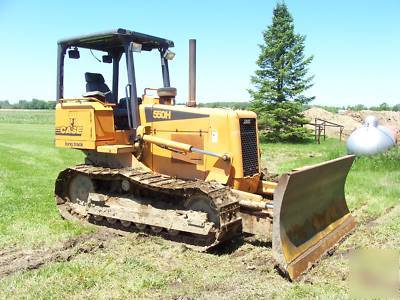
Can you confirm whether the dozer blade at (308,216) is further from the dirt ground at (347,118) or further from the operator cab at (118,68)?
the dirt ground at (347,118)

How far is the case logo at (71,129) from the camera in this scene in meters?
8.34

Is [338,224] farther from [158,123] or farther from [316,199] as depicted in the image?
[158,123]

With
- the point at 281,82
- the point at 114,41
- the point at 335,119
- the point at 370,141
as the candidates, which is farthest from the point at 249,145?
the point at 335,119

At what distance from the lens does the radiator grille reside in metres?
7.50

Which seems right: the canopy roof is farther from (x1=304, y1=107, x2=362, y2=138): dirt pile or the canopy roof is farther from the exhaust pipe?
(x1=304, y1=107, x2=362, y2=138): dirt pile

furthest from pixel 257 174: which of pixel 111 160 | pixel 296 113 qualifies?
Result: pixel 296 113

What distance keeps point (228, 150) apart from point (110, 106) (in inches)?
94.8

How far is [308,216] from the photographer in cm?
686

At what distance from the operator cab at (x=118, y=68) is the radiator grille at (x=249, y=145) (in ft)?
4.81

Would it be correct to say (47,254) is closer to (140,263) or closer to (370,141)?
(140,263)

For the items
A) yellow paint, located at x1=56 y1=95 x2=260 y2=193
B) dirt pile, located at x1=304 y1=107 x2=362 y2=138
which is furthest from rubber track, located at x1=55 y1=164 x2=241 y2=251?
dirt pile, located at x1=304 y1=107 x2=362 y2=138

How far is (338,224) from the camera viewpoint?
7.61 meters

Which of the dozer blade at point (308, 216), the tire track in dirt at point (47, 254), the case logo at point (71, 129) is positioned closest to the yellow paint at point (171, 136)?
the case logo at point (71, 129)

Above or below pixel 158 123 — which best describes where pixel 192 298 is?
below
